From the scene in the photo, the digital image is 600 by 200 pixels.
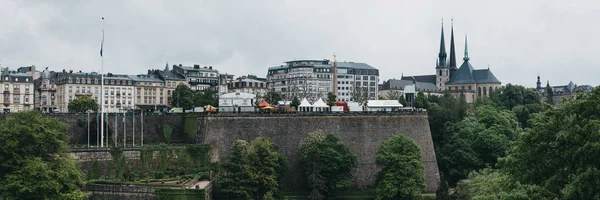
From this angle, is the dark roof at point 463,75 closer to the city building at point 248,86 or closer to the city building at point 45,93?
the city building at point 248,86

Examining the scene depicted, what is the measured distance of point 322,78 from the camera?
14112 centimetres

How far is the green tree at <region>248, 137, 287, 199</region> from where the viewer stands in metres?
56.2

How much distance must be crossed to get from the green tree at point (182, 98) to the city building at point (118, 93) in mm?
5983

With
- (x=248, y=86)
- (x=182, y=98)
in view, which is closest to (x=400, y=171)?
(x=182, y=98)

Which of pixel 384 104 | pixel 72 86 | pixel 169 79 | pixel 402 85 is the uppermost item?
pixel 402 85

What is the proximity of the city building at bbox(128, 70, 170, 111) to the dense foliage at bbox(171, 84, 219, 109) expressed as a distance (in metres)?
4.05

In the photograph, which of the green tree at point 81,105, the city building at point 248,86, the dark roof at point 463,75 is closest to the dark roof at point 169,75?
the city building at point 248,86

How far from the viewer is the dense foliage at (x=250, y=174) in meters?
55.2

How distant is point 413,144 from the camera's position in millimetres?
63344

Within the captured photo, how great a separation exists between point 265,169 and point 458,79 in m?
117

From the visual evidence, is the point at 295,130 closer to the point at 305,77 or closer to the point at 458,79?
the point at 305,77

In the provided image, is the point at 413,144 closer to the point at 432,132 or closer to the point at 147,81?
the point at 432,132

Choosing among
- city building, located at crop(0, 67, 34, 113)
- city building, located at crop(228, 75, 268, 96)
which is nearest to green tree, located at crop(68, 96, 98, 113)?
city building, located at crop(0, 67, 34, 113)

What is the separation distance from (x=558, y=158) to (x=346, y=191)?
38353 millimetres
